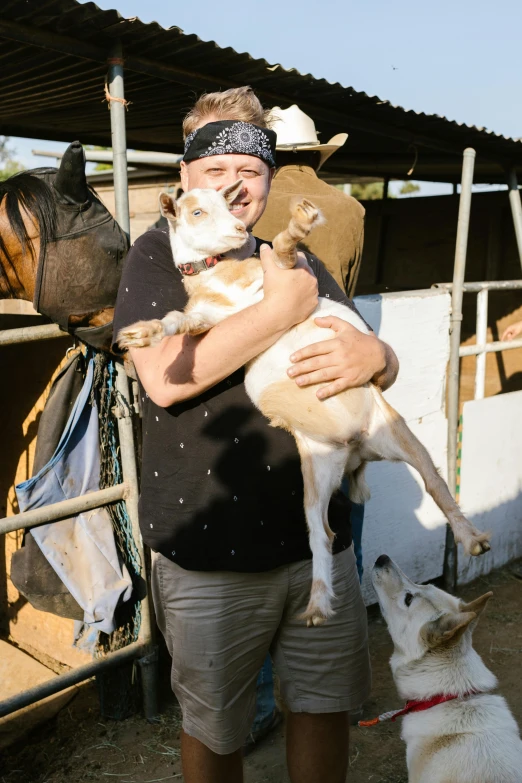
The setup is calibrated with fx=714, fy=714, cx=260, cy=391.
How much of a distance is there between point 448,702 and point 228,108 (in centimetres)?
213

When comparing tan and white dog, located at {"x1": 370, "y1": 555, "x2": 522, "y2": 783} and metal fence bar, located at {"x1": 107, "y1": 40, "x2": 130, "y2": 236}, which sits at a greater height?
metal fence bar, located at {"x1": 107, "y1": 40, "x2": 130, "y2": 236}

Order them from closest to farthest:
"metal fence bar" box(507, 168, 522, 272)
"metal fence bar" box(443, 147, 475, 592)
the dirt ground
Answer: the dirt ground < "metal fence bar" box(443, 147, 475, 592) < "metal fence bar" box(507, 168, 522, 272)

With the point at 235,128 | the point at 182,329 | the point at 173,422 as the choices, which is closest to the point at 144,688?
the point at 173,422

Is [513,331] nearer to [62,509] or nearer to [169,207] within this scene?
[62,509]

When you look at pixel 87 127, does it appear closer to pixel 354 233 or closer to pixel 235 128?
pixel 354 233

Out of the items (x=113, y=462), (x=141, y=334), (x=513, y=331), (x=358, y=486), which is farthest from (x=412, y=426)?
(x=141, y=334)

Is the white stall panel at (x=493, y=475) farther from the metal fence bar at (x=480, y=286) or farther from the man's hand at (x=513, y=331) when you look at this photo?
the metal fence bar at (x=480, y=286)

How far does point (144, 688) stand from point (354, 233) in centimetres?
242

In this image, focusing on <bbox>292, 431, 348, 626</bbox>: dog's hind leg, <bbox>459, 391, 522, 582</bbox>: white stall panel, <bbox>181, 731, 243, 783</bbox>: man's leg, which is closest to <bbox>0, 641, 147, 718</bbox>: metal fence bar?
<bbox>181, 731, 243, 783</bbox>: man's leg

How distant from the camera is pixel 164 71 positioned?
3.39 meters

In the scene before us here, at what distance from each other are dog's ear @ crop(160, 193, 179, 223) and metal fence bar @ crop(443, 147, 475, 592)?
3152 mm

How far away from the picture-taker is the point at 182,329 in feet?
6.23

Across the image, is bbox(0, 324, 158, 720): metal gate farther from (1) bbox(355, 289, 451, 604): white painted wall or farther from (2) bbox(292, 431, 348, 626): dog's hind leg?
(1) bbox(355, 289, 451, 604): white painted wall

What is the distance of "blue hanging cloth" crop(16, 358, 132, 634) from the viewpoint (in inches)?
123
